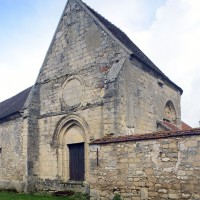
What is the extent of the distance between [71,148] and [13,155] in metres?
4.50

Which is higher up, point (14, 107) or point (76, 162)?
point (14, 107)

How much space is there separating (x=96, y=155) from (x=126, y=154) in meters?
1.36

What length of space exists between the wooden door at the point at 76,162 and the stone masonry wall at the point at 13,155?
270 centimetres

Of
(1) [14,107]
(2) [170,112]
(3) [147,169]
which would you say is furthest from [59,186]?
(2) [170,112]

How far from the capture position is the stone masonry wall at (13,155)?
15.7 m

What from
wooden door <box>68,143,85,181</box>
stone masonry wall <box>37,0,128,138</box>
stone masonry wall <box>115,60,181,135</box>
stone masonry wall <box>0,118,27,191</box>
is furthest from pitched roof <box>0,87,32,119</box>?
stone masonry wall <box>115,60,181,135</box>

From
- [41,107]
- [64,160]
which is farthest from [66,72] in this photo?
[64,160]

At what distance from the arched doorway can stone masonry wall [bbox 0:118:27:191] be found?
83.3 inches

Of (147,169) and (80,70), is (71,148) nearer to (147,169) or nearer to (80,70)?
(80,70)

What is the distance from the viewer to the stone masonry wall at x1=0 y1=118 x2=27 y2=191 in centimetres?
1569

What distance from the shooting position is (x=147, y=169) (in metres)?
8.96

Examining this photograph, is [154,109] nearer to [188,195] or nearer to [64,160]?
[64,160]

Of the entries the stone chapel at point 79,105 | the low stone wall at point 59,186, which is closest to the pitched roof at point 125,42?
the stone chapel at point 79,105

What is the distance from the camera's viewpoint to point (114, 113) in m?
11.6
